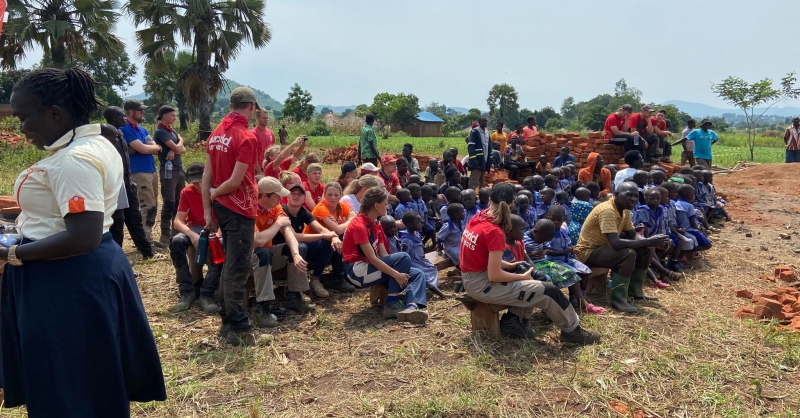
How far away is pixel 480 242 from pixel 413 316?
106 centimetres

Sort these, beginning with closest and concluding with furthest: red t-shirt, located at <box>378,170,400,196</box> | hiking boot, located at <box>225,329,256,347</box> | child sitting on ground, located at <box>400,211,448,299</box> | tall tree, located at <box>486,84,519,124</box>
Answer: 1. hiking boot, located at <box>225,329,256,347</box>
2. child sitting on ground, located at <box>400,211,448,299</box>
3. red t-shirt, located at <box>378,170,400,196</box>
4. tall tree, located at <box>486,84,519,124</box>

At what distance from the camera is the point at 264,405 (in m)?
3.47

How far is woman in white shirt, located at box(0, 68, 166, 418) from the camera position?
6.53ft

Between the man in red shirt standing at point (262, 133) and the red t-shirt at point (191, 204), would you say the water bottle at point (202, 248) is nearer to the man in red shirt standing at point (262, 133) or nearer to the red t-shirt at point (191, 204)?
the red t-shirt at point (191, 204)

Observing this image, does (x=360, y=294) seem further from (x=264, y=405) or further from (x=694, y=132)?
(x=694, y=132)

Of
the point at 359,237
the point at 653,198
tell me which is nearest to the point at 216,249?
the point at 359,237

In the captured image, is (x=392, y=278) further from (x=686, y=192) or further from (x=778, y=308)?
(x=686, y=192)

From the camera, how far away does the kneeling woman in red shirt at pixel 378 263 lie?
492 cm

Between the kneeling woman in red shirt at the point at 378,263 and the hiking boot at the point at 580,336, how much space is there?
1.20 m

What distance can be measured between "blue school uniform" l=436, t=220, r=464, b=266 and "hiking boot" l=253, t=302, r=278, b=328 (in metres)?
2.21

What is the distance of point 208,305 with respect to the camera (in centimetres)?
493

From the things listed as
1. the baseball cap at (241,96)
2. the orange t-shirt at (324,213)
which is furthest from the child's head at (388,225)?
the baseball cap at (241,96)

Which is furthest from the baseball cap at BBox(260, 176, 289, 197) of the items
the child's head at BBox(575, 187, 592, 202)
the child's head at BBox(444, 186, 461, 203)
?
the child's head at BBox(575, 187, 592, 202)

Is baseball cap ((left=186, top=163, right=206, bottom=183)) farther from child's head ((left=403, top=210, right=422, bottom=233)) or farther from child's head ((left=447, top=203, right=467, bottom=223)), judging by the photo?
child's head ((left=447, top=203, right=467, bottom=223))
